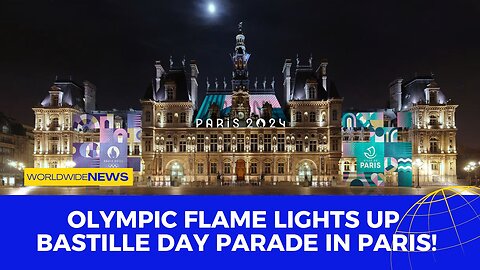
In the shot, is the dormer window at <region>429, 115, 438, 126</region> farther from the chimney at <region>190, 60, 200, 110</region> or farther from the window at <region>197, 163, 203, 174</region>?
the chimney at <region>190, 60, 200, 110</region>

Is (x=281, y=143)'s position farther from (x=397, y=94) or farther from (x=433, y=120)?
(x=433, y=120)

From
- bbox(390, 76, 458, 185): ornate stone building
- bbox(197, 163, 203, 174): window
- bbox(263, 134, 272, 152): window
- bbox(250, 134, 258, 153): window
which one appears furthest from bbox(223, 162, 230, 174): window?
bbox(390, 76, 458, 185): ornate stone building

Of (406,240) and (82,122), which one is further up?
(82,122)

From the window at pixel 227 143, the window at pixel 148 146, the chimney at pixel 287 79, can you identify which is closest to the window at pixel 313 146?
the chimney at pixel 287 79

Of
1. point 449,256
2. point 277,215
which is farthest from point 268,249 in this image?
point 449,256

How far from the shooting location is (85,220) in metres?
7.39

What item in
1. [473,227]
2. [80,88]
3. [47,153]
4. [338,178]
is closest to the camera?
[473,227]

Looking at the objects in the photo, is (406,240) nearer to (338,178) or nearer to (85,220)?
(85,220)

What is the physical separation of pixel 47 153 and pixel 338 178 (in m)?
40.9

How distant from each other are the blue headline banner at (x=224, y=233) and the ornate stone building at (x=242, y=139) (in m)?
46.0

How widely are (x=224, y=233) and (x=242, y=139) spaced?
47.6 metres

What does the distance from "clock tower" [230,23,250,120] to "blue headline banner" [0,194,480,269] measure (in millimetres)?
47703

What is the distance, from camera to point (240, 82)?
57.7 meters

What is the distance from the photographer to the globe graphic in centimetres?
708
